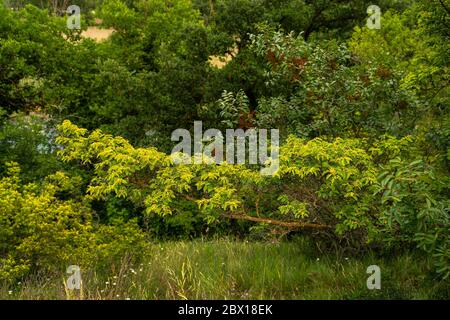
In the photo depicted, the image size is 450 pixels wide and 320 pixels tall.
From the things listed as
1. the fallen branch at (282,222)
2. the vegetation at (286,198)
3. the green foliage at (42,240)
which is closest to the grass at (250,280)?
the vegetation at (286,198)

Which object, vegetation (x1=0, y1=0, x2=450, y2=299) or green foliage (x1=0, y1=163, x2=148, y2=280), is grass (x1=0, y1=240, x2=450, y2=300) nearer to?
vegetation (x1=0, y1=0, x2=450, y2=299)

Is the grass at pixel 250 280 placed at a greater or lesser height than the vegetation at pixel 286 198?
lesser

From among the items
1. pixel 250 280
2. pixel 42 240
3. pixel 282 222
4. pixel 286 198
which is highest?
pixel 286 198

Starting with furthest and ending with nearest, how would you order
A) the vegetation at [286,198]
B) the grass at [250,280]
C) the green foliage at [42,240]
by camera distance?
the green foliage at [42,240] → the vegetation at [286,198] → the grass at [250,280]

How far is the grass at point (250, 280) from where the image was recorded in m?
6.03

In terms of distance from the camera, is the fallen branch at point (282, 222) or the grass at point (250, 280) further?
the fallen branch at point (282, 222)

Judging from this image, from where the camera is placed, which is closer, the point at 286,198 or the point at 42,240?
the point at 286,198

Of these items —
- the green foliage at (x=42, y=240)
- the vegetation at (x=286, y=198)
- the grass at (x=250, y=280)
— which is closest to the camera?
the grass at (x=250, y=280)

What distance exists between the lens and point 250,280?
6.46m

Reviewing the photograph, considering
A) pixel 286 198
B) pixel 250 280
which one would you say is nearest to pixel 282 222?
pixel 286 198

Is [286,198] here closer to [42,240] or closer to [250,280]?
[250,280]

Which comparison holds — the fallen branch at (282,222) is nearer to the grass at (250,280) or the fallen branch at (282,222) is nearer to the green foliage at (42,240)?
the grass at (250,280)

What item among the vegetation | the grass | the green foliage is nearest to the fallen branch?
the vegetation

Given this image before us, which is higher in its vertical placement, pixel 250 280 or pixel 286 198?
pixel 286 198
